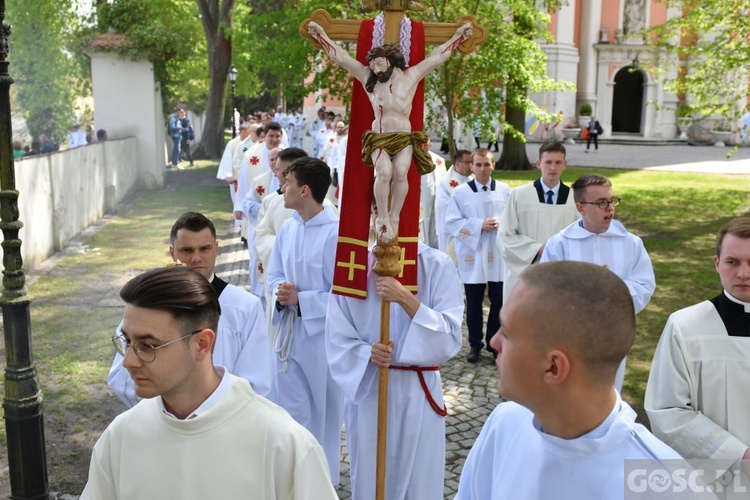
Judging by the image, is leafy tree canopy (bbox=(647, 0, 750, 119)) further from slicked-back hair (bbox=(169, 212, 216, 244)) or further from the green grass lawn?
slicked-back hair (bbox=(169, 212, 216, 244))

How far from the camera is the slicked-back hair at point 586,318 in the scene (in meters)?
1.98

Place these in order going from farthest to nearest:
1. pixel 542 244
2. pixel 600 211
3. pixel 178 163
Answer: pixel 178 163
pixel 542 244
pixel 600 211

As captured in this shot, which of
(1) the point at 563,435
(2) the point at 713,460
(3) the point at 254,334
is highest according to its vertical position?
(1) the point at 563,435

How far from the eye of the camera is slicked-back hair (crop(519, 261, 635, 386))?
1978 millimetres

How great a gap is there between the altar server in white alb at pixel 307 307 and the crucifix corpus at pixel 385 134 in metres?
1.09

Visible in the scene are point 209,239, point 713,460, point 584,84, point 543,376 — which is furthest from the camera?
point 584,84

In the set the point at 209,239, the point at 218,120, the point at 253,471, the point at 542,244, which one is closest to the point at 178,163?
the point at 218,120

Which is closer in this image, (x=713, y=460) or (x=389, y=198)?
(x=713, y=460)

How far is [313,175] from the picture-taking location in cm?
543

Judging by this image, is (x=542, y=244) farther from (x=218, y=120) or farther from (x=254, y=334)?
(x=218, y=120)

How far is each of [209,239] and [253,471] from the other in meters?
2.02

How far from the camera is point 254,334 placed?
3938mm

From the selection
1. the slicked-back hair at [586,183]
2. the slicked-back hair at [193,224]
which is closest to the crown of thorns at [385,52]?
the slicked-back hair at [193,224]

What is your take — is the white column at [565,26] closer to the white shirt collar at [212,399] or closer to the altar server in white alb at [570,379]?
the white shirt collar at [212,399]
